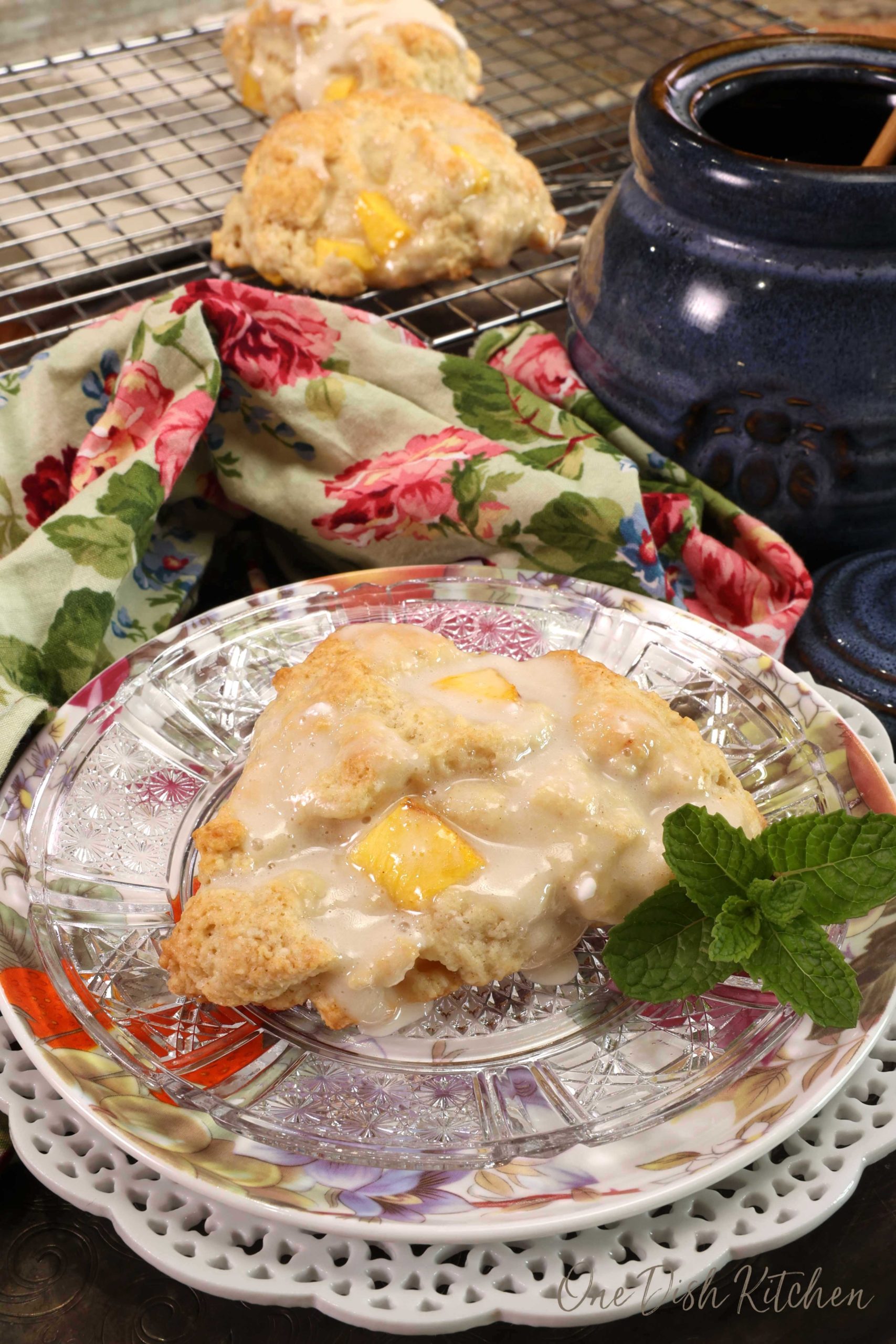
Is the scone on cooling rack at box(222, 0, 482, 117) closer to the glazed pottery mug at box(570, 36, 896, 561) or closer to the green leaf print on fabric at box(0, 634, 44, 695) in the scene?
the glazed pottery mug at box(570, 36, 896, 561)

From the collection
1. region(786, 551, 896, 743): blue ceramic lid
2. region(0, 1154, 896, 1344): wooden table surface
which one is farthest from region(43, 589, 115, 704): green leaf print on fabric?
region(786, 551, 896, 743): blue ceramic lid

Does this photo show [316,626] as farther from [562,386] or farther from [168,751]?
[562,386]

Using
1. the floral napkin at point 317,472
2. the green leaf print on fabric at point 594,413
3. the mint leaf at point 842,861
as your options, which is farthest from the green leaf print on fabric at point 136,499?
the mint leaf at point 842,861

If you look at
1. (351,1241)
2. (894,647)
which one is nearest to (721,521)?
(894,647)

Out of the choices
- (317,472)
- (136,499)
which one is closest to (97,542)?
(136,499)

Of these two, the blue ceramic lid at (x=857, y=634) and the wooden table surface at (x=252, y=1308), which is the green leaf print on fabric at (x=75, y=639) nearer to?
the wooden table surface at (x=252, y=1308)
